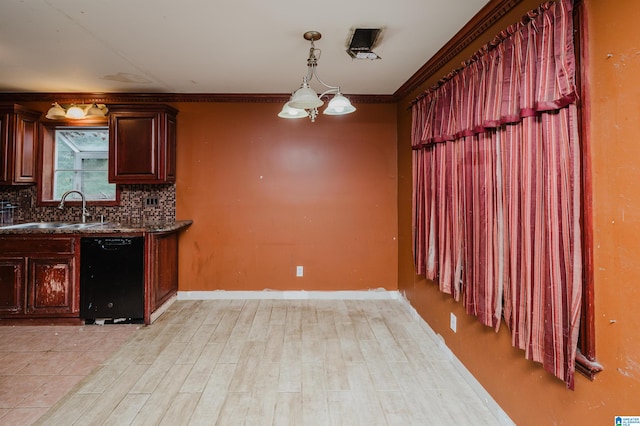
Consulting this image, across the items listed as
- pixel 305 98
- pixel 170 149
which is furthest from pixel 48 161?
pixel 305 98

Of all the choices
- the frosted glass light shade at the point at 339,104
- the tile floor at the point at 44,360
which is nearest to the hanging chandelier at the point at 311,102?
A: the frosted glass light shade at the point at 339,104

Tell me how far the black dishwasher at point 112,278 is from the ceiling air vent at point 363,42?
2.63 m

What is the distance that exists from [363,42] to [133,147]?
2.75 m

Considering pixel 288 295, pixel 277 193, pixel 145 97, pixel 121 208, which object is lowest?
pixel 288 295

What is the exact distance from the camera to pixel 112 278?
3473 millimetres

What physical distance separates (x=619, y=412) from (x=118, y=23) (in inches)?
135

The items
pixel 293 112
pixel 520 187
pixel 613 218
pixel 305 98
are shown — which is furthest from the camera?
pixel 293 112

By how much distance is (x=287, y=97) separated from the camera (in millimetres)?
4219

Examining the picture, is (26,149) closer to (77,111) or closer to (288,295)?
(77,111)

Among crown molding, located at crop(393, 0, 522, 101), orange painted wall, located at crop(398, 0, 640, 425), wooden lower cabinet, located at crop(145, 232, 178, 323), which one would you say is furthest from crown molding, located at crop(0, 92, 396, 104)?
orange painted wall, located at crop(398, 0, 640, 425)

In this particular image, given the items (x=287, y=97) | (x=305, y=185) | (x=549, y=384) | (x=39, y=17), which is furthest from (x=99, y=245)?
(x=549, y=384)

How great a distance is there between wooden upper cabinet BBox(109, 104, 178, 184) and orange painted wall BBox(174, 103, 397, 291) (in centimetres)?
37

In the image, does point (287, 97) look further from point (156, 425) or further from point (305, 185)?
point (156, 425)

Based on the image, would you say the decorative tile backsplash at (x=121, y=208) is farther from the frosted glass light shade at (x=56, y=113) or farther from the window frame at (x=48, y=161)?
the frosted glass light shade at (x=56, y=113)
